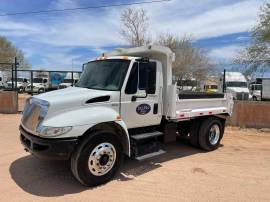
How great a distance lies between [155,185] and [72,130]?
5.86 feet

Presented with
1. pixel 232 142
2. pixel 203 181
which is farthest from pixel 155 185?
pixel 232 142

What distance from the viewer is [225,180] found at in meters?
5.08

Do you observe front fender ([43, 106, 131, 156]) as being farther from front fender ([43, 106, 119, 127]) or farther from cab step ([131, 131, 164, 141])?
cab step ([131, 131, 164, 141])

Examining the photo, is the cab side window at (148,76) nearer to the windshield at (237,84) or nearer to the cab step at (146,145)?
the cab step at (146,145)

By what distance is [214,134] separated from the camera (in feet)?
24.7

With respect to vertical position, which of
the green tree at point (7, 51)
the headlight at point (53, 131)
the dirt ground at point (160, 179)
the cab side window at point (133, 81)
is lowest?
the dirt ground at point (160, 179)

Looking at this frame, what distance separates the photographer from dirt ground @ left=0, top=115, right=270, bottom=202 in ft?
14.4

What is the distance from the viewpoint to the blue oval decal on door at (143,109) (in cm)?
557

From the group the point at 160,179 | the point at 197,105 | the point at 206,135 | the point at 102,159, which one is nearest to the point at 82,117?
the point at 102,159

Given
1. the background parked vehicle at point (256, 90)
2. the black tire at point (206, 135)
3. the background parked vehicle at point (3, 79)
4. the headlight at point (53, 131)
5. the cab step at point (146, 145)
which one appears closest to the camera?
the headlight at point (53, 131)

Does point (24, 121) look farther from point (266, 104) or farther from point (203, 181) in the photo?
point (266, 104)

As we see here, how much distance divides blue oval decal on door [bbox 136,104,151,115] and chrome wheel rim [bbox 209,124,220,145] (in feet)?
8.10

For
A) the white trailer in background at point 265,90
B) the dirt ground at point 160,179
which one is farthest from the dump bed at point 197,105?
the white trailer in background at point 265,90

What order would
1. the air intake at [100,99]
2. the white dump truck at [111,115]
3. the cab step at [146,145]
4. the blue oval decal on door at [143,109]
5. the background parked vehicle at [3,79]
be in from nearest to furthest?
the white dump truck at [111,115] < the air intake at [100,99] < the cab step at [146,145] < the blue oval decal on door at [143,109] < the background parked vehicle at [3,79]
